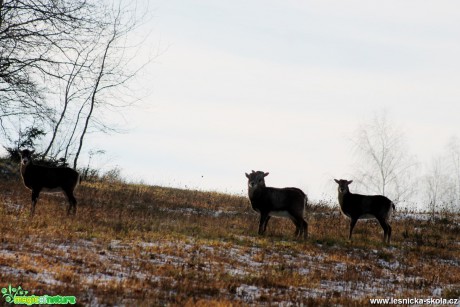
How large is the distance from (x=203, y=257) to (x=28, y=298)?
5459 mm

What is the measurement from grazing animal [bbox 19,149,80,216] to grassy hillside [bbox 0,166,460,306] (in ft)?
2.10

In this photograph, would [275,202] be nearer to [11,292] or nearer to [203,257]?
[203,257]

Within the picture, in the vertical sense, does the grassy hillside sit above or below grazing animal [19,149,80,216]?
below

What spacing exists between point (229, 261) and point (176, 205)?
11.0 metres

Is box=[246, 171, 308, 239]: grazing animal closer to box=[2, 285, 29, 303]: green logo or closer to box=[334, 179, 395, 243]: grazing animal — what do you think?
box=[334, 179, 395, 243]: grazing animal

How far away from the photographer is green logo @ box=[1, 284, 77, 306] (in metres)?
7.62

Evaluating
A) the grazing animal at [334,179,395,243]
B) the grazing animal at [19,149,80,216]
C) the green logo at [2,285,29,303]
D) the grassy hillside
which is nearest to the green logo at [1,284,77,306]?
the green logo at [2,285,29,303]

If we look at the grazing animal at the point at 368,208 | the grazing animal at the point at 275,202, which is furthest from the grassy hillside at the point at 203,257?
the grazing animal at the point at 368,208

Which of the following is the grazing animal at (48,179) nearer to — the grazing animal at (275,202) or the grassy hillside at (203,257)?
the grassy hillside at (203,257)

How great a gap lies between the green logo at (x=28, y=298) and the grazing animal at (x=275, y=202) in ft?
34.2

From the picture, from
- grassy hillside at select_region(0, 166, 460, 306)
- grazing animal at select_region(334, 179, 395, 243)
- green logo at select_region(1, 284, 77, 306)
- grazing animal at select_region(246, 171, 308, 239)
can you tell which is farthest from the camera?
grazing animal at select_region(334, 179, 395, 243)

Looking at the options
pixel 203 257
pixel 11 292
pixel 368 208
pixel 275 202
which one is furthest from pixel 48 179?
pixel 368 208

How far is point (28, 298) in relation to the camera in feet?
25.5

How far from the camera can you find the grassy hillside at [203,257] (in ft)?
30.5
